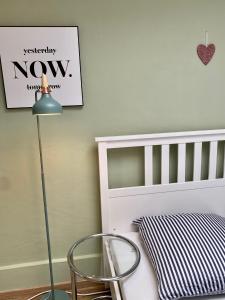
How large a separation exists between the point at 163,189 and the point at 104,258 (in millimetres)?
544

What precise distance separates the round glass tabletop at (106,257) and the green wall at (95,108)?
111 mm

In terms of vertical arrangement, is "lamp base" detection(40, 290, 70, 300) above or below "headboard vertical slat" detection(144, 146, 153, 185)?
below

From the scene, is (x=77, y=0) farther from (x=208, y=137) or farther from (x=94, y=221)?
(x=94, y=221)

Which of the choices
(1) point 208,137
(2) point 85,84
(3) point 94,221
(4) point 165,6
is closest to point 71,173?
(3) point 94,221

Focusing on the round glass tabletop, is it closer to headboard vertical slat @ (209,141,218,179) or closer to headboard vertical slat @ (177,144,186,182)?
headboard vertical slat @ (177,144,186,182)

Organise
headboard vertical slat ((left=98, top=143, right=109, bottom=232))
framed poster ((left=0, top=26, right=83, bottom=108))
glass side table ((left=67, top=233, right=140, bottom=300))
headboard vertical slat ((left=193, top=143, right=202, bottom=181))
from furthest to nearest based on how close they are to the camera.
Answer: headboard vertical slat ((left=193, top=143, right=202, bottom=181))
headboard vertical slat ((left=98, top=143, right=109, bottom=232))
framed poster ((left=0, top=26, right=83, bottom=108))
glass side table ((left=67, top=233, right=140, bottom=300))

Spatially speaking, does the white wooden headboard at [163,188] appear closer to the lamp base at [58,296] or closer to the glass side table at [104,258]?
the glass side table at [104,258]

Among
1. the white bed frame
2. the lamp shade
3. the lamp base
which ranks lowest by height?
the lamp base

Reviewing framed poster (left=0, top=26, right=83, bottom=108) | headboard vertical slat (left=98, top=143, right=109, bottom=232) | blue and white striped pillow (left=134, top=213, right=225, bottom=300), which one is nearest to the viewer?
blue and white striped pillow (left=134, top=213, right=225, bottom=300)

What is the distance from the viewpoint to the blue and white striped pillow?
1.03 metres

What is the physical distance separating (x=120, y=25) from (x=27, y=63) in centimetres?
55

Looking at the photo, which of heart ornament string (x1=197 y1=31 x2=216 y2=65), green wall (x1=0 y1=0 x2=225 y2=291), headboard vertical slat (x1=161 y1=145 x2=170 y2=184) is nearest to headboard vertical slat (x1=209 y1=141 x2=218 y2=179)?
green wall (x1=0 y1=0 x2=225 y2=291)

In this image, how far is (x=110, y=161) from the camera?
1536 mm

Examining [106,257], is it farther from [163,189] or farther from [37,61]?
[37,61]
